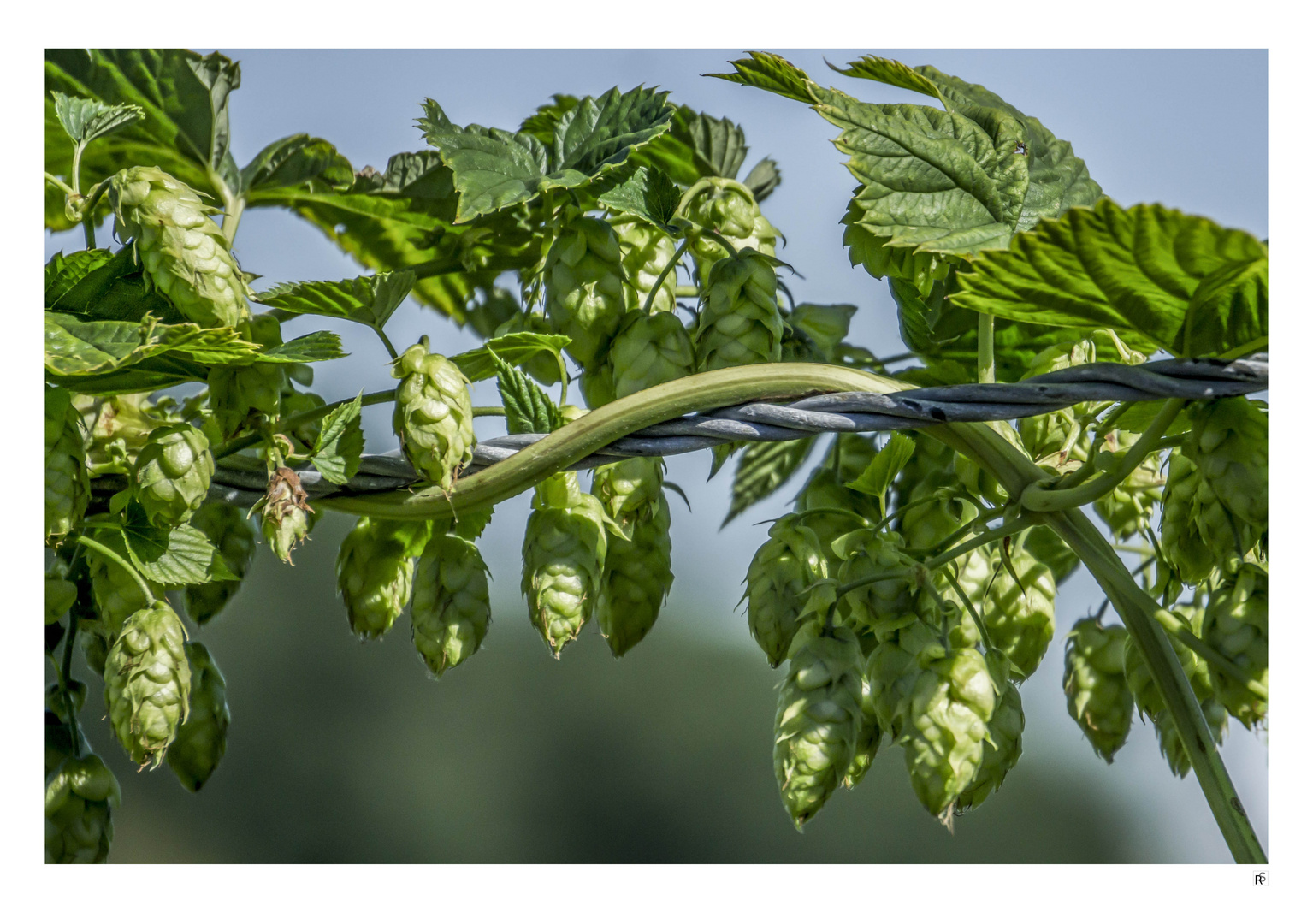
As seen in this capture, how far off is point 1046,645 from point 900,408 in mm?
240

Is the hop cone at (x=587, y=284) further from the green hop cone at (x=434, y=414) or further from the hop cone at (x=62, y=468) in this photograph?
the hop cone at (x=62, y=468)

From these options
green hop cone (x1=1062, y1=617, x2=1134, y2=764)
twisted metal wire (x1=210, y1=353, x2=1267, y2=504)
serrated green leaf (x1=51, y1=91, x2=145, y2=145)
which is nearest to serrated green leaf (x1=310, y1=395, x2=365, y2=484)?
twisted metal wire (x1=210, y1=353, x2=1267, y2=504)

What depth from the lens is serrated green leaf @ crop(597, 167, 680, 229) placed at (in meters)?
0.62

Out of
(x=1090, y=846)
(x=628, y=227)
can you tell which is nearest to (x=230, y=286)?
(x=628, y=227)

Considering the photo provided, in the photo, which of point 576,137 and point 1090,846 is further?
point 1090,846

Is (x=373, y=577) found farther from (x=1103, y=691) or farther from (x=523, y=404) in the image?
(x=1103, y=691)

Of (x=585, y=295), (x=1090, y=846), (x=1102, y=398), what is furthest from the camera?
(x=1090, y=846)

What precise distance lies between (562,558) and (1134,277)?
31cm

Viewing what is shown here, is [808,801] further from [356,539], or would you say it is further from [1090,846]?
[1090,846]

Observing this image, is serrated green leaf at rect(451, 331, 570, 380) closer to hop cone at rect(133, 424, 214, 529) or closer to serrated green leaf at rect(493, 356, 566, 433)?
serrated green leaf at rect(493, 356, 566, 433)

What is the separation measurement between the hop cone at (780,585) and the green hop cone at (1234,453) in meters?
0.20

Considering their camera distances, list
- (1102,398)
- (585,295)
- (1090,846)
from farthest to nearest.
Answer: (1090,846) → (585,295) → (1102,398)

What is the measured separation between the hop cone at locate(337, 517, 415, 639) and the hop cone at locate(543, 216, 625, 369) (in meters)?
0.17

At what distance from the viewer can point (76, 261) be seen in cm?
56
